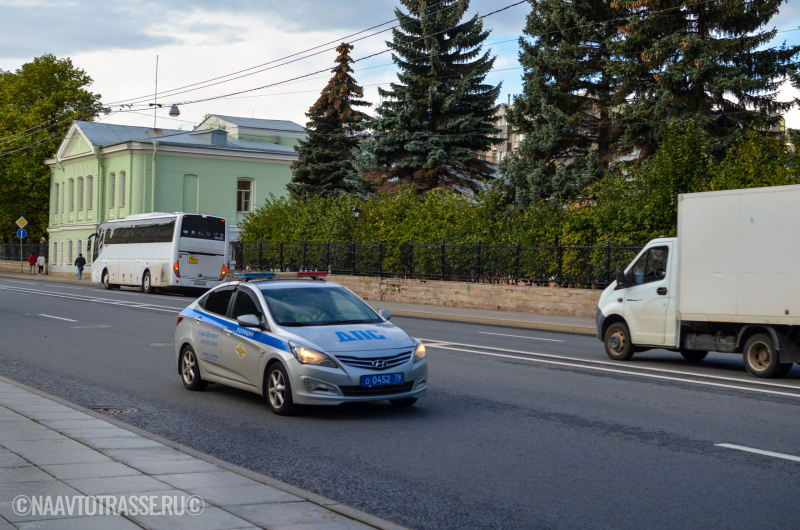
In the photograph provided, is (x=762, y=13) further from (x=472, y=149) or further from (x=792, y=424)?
(x=792, y=424)

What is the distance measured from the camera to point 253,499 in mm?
5543

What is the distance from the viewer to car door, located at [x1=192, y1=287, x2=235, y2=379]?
33.1 ft

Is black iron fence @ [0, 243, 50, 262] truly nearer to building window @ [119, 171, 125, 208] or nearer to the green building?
the green building

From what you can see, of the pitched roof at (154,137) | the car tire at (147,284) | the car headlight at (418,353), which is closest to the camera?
the car headlight at (418,353)

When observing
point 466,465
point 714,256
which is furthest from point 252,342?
point 714,256

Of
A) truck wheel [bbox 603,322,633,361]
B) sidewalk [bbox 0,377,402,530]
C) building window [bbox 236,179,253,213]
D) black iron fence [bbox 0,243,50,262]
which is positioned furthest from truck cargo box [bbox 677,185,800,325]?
black iron fence [bbox 0,243,50,262]

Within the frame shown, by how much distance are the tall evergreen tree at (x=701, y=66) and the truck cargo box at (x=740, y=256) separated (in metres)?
20.3

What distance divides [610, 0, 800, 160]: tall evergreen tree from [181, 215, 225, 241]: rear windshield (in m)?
18.1

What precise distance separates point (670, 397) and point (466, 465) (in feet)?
14.7

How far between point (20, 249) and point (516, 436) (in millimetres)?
67692

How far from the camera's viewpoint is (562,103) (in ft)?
124

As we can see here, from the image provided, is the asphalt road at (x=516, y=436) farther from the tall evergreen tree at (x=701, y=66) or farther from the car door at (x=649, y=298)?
the tall evergreen tree at (x=701, y=66)

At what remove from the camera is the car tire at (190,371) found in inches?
421

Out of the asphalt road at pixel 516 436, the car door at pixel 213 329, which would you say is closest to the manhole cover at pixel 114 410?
the asphalt road at pixel 516 436
